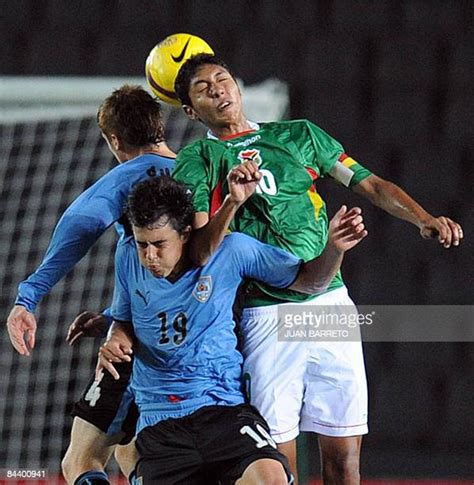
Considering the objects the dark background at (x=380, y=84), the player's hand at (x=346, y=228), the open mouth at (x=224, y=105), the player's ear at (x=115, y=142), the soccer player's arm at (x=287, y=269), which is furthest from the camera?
the dark background at (x=380, y=84)

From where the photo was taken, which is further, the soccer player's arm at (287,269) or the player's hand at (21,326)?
the player's hand at (21,326)

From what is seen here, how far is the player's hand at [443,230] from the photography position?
1.65 m

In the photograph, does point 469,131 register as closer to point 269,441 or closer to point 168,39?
point 168,39

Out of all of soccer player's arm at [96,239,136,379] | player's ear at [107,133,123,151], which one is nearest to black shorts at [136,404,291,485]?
soccer player's arm at [96,239,136,379]

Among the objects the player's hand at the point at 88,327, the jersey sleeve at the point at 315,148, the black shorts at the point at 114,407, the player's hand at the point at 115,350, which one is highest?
the jersey sleeve at the point at 315,148

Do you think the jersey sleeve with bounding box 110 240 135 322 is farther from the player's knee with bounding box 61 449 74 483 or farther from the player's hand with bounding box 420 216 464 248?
the player's hand with bounding box 420 216 464 248

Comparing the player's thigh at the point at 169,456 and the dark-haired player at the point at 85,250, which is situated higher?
the dark-haired player at the point at 85,250

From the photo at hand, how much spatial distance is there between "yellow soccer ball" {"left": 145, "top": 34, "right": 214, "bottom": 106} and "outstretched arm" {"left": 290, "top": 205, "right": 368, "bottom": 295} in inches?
13.7

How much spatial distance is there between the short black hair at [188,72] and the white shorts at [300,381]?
31 cm

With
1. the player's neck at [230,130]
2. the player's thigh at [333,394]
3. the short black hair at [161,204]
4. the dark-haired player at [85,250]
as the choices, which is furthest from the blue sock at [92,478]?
the player's neck at [230,130]

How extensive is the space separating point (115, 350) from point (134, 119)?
0.38 meters

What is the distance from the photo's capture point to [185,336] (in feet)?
5.36

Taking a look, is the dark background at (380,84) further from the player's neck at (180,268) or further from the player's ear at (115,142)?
the player's neck at (180,268)

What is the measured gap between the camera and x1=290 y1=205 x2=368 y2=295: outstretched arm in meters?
1.51
